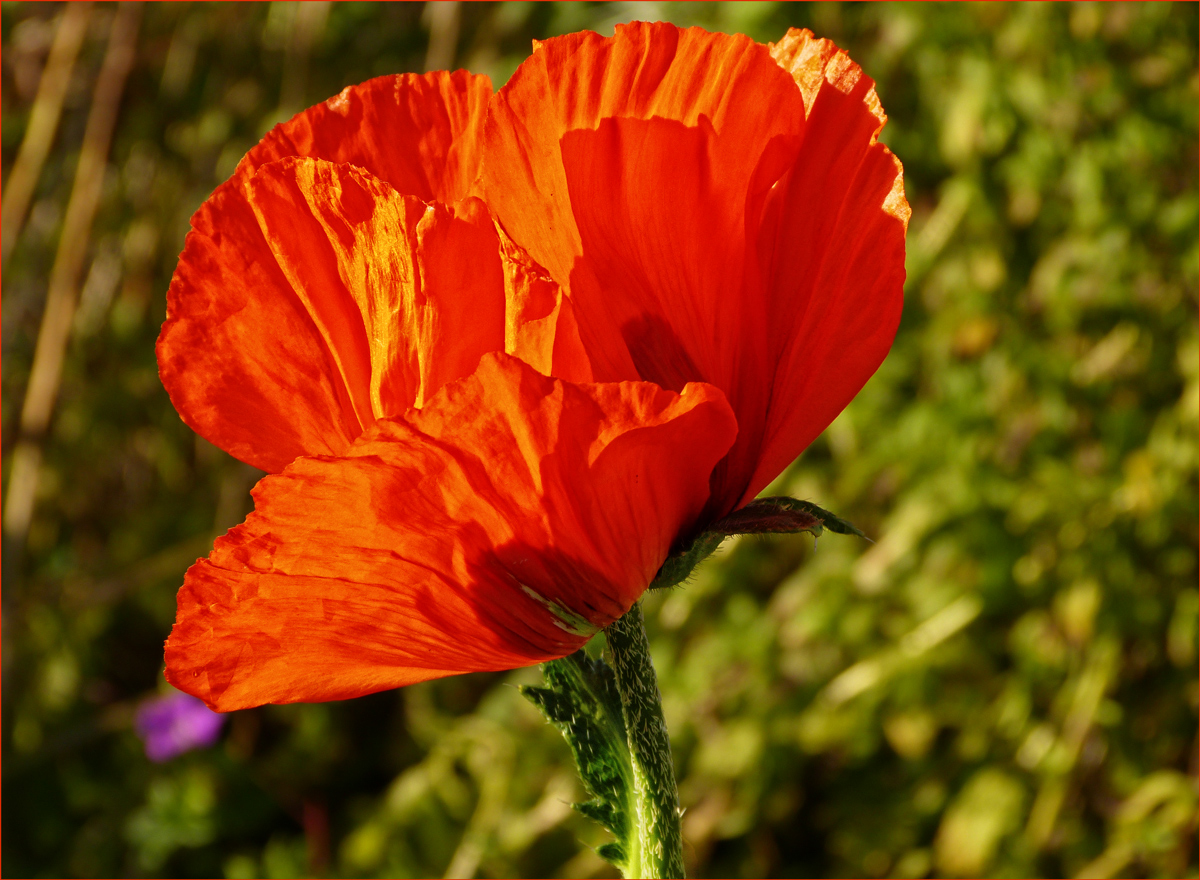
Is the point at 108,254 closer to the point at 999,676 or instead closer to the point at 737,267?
the point at 999,676

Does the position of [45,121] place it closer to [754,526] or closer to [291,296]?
[291,296]

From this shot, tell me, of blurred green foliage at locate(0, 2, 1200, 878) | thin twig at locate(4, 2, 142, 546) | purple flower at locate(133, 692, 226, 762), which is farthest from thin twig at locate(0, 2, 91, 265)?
purple flower at locate(133, 692, 226, 762)

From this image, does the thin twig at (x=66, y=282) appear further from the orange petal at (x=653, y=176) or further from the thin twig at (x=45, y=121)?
the orange petal at (x=653, y=176)

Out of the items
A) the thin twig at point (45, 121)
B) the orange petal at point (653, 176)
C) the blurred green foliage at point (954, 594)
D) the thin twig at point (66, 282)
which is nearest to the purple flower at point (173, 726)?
the blurred green foliage at point (954, 594)

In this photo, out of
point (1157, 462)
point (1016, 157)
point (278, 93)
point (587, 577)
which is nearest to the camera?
point (587, 577)

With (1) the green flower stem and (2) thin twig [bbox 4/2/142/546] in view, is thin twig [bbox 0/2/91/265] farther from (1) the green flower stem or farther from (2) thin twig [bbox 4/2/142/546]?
(1) the green flower stem

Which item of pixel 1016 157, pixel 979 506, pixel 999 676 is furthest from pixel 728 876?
pixel 1016 157

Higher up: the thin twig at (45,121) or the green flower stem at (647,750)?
the thin twig at (45,121)
